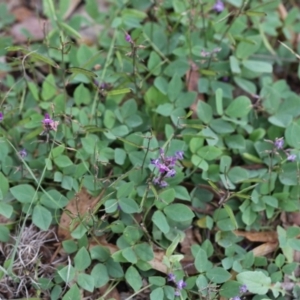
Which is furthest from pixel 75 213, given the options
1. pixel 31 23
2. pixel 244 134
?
pixel 31 23

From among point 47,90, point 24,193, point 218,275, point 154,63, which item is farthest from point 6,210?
point 154,63

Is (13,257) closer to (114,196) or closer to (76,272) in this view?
(76,272)

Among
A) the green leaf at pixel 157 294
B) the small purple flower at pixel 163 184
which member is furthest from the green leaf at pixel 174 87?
the green leaf at pixel 157 294

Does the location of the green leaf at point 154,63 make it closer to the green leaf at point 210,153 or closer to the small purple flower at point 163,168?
the green leaf at point 210,153

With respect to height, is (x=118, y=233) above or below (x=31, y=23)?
below

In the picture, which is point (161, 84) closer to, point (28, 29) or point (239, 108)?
point (239, 108)

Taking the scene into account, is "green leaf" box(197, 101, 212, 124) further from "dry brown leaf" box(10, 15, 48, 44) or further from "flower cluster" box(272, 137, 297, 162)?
"dry brown leaf" box(10, 15, 48, 44)

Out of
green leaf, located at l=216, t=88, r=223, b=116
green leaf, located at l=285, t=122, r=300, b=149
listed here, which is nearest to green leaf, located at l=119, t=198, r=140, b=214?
green leaf, located at l=216, t=88, r=223, b=116
